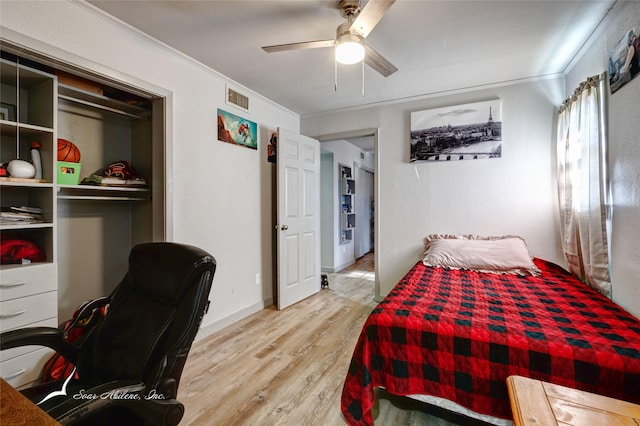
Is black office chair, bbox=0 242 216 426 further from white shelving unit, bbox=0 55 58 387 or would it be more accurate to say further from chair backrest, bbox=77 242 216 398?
white shelving unit, bbox=0 55 58 387

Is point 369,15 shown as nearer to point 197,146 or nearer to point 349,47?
point 349,47

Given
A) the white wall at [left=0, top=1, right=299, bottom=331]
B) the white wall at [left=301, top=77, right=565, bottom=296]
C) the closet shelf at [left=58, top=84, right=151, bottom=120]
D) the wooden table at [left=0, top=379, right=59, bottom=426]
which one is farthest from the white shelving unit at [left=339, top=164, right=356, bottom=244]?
the wooden table at [left=0, top=379, right=59, bottom=426]

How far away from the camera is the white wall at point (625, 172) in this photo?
5.32ft

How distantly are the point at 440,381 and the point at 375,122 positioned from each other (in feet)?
9.69

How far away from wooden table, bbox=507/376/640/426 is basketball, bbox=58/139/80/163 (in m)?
2.91

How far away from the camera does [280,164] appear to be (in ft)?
10.8

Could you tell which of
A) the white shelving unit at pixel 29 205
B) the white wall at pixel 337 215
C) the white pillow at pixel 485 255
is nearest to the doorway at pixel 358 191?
the white wall at pixel 337 215

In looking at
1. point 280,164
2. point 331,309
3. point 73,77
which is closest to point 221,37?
point 73,77

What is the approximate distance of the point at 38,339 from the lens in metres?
1.13

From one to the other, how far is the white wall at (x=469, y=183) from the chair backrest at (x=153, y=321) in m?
2.76

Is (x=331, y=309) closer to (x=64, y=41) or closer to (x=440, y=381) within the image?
(x=440, y=381)

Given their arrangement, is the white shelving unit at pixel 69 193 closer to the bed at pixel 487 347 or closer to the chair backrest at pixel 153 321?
the chair backrest at pixel 153 321

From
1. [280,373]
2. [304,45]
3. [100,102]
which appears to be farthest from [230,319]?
[304,45]

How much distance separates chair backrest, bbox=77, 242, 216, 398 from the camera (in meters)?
1.01
